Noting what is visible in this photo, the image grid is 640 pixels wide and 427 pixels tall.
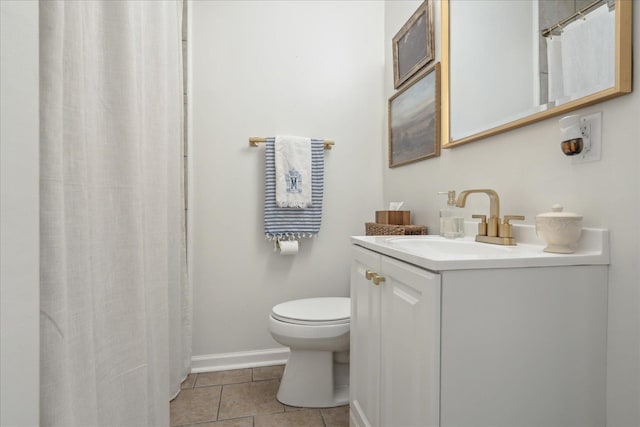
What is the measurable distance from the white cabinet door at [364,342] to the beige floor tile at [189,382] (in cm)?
93

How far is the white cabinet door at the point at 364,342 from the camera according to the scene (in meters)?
1.12

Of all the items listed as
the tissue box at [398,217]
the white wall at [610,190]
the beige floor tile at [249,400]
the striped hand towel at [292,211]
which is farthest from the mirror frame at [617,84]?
the beige floor tile at [249,400]

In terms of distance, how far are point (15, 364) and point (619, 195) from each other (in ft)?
3.91

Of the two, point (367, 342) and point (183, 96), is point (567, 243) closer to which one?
point (367, 342)

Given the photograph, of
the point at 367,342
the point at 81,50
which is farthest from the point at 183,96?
the point at 367,342

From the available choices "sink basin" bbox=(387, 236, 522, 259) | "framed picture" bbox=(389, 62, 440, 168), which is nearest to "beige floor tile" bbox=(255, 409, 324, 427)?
"sink basin" bbox=(387, 236, 522, 259)

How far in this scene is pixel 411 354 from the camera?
861 mm

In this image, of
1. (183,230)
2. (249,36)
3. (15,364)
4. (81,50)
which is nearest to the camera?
(15,364)

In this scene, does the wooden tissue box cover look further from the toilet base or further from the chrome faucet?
the toilet base

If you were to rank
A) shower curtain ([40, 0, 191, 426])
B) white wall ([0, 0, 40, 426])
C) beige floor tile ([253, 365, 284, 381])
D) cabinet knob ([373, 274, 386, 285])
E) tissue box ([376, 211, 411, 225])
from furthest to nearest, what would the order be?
beige floor tile ([253, 365, 284, 381]) → tissue box ([376, 211, 411, 225]) → cabinet knob ([373, 274, 386, 285]) → shower curtain ([40, 0, 191, 426]) → white wall ([0, 0, 40, 426])

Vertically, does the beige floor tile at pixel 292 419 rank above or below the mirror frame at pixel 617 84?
below

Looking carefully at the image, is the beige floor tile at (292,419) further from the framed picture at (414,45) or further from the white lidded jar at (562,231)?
the framed picture at (414,45)

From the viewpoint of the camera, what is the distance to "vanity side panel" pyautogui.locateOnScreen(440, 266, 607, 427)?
0.76 meters

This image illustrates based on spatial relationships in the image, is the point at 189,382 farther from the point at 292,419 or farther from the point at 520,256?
the point at 520,256
